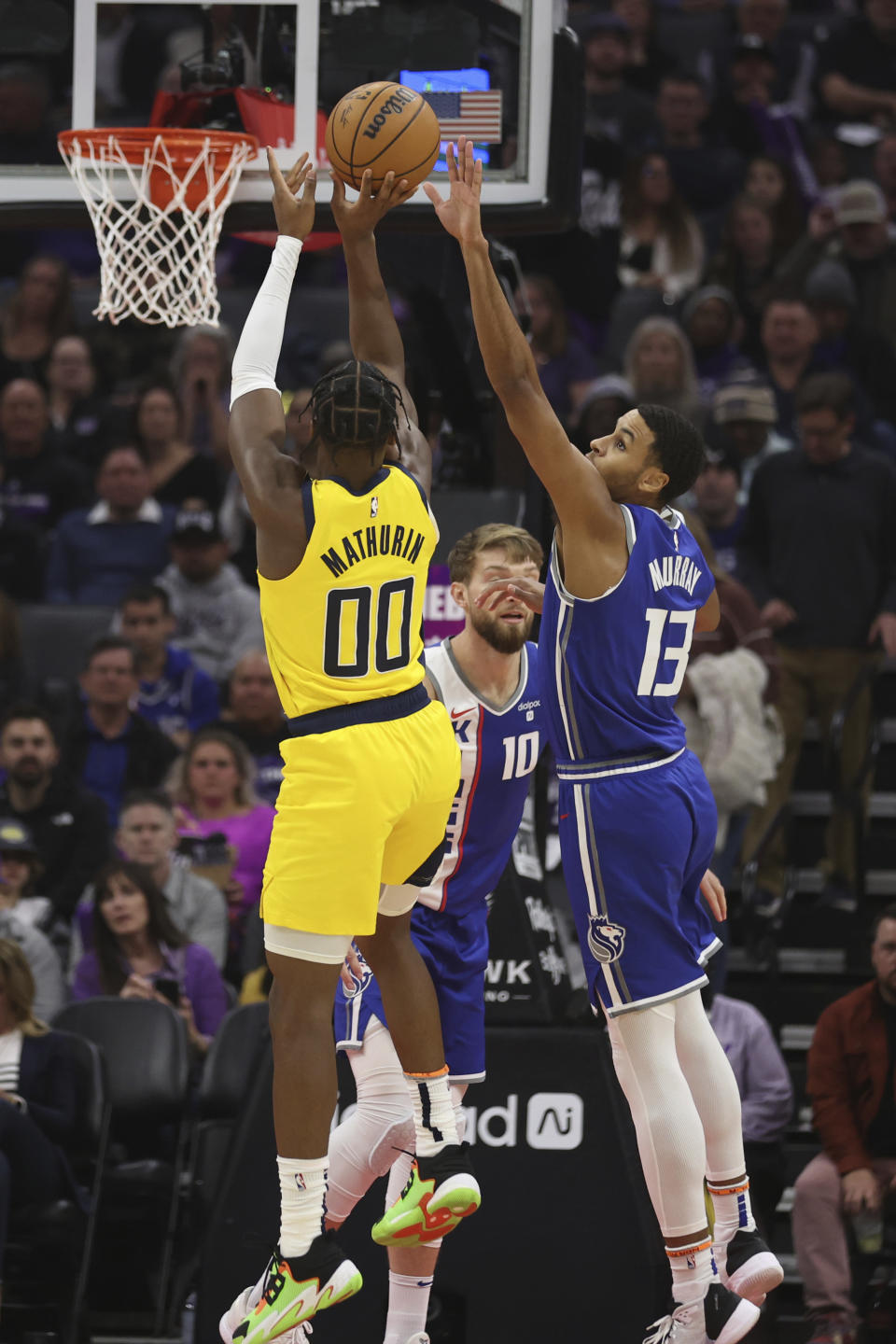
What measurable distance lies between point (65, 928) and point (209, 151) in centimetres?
400

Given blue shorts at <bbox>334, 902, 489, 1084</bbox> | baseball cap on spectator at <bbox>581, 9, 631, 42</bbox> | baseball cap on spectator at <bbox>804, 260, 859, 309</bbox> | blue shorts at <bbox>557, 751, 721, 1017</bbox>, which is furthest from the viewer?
baseball cap on spectator at <bbox>581, 9, 631, 42</bbox>

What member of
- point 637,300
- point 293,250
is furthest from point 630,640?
point 637,300

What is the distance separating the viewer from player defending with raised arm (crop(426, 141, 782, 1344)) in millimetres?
5613

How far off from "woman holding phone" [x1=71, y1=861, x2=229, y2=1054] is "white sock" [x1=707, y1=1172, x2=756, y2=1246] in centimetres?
334

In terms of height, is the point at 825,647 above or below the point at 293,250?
below

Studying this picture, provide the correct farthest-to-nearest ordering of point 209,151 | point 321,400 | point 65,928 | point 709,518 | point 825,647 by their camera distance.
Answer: point 709,518 < point 825,647 < point 65,928 < point 209,151 < point 321,400

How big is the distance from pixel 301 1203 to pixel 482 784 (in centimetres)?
156

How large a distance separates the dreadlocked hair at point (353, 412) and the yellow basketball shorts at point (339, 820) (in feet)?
2.58

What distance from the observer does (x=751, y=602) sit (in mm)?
10023

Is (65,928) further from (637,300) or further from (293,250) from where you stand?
(637,300)

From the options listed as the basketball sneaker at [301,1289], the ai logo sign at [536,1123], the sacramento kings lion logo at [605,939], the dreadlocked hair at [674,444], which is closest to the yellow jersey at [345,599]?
the dreadlocked hair at [674,444]

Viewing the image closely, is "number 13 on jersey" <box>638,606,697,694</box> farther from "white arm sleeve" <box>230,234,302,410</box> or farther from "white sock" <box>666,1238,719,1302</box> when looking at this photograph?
"white sock" <box>666,1238,719,1302</box>

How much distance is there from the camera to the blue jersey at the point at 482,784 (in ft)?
20.9

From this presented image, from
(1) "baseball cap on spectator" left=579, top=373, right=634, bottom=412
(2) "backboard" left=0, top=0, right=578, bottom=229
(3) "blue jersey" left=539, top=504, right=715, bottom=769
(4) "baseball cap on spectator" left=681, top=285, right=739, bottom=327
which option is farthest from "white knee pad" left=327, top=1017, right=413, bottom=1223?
(4) "baseball cap on spectator" left=681, top=285, right=739, bottom=327
